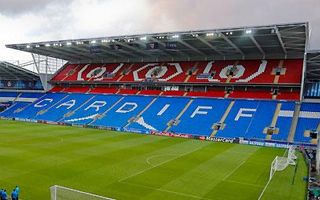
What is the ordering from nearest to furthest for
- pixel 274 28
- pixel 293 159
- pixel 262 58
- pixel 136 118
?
1. pixel 293 159
2. pixel 274 28
3. pixel 136 118
4. pixel 262 58

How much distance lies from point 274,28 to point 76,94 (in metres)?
36.1

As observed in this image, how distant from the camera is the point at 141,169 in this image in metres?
21.8

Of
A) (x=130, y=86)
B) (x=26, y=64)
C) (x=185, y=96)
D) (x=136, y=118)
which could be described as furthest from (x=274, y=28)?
(x=26, y=64)

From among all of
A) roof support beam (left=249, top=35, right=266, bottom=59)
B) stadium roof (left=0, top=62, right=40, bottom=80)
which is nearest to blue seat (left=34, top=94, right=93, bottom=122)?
stadium roof (left=0, top=62, right=40, bottom=80)

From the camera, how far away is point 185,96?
4947cm

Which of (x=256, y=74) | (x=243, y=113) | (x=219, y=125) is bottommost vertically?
(x=219, y=125)

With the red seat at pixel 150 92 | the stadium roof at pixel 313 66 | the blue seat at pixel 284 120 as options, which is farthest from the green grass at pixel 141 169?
the red seat at pixel 150 92

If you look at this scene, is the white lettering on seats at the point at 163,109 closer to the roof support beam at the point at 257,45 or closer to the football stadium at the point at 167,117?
the football stadium at the point at 167,117

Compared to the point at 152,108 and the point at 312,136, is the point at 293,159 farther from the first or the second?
the point at 152,108

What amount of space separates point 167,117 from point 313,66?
65.9ft

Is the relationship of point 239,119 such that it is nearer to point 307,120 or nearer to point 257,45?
point 307,120

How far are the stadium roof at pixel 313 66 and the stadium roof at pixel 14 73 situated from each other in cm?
4552

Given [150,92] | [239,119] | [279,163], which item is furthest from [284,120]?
[150,92]

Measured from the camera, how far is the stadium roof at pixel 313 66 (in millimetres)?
37631
